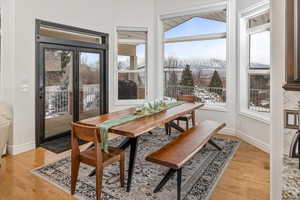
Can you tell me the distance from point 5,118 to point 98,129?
1736 millimetres

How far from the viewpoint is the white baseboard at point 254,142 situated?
11.3 ft

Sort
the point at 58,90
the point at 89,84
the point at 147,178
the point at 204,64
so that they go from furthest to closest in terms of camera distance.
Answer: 1. the point at 204,64
2. the point at 89,84
3. the point at 58,90
4. the point at 147,178

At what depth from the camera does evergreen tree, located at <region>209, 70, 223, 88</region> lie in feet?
15.8

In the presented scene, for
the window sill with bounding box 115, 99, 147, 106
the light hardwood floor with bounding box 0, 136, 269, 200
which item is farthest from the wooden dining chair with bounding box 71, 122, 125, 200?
the window sill with bounding box 115, 99, 147, 106

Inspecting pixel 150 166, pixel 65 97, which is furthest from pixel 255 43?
pixel 65 97

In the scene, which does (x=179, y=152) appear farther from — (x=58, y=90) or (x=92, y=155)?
(x=58, y=90)

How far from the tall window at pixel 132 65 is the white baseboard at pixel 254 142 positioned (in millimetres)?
2525

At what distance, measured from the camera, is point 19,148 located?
3449mm

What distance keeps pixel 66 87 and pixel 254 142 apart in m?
3.84

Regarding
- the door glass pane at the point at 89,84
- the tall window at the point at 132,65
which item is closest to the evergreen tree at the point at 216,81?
the tall window at the point at 132,65

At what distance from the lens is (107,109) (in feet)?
16.9

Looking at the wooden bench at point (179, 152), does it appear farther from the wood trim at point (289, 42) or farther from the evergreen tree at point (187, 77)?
the evergreen tree at point (187, 77)

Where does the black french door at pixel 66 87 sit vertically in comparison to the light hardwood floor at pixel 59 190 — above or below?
above

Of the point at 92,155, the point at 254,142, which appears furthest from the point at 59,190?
the point at 254,142
